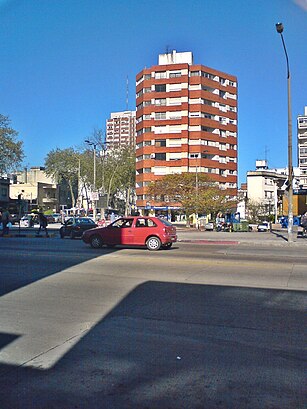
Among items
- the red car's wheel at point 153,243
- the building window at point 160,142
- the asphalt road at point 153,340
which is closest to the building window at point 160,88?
the building window at point 160,142

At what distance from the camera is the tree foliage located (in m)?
49.4

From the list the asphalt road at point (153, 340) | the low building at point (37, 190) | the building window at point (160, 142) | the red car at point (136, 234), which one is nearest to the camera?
the asphalt road at point (153, 340)

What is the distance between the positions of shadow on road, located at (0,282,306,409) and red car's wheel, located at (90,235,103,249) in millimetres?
12383

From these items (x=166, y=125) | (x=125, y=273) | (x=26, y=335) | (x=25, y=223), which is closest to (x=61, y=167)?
(x=166, y=125)

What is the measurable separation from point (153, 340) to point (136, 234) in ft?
45.3

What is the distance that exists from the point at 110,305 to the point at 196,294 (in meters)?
1.98

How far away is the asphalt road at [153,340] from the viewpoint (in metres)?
4.33

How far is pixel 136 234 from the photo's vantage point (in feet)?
65.2

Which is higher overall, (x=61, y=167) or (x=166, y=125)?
(x=166, y=125)

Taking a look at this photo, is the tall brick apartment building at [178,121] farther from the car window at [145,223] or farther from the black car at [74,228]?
the car window at [145,223]

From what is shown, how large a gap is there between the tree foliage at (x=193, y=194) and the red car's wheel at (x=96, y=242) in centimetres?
2940

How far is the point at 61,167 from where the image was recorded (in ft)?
298

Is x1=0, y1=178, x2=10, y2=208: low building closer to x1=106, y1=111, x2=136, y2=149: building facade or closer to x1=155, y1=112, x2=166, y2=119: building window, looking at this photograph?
x1=155, y1=112, x2=166, y2=119: building window

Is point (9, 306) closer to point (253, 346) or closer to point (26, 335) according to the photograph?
point (26, 335)
